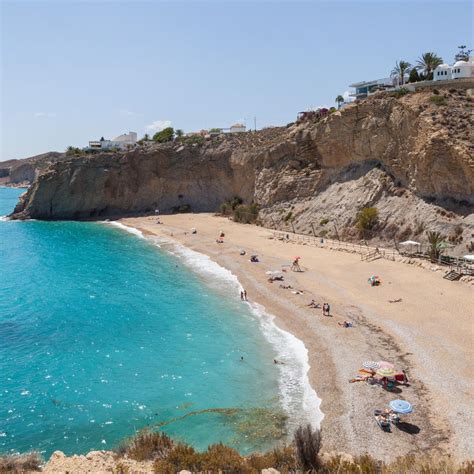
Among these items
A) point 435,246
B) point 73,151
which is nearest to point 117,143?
point 73,151

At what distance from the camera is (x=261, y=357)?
23734 millimetres

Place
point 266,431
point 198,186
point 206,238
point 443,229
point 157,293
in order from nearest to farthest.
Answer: point 266,431 → point 157,293 → point 443,229 → point 206,238 → point 198,186

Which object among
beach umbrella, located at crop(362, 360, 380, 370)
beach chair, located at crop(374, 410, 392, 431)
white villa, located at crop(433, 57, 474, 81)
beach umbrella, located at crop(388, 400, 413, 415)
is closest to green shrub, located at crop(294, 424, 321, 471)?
beach chair, located at crop(374, 410, 392, 431)

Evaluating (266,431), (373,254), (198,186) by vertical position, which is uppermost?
(198,186)

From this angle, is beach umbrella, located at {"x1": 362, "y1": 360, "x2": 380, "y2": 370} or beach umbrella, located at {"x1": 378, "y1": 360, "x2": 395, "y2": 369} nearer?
beach umbrella, located at {"x1": 378, "y1": 360, "x2": 395, "y2": 369}

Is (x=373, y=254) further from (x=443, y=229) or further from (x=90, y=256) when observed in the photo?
(x=90, y=256)

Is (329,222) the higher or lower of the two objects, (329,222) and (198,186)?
the lower

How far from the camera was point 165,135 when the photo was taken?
86.3m

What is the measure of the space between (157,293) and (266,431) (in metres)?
20.4

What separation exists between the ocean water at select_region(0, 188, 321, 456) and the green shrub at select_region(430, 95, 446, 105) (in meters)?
25.5

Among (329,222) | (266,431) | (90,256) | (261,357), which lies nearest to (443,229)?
(329,222)

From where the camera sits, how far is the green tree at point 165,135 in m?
83.2

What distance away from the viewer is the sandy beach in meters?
16.4

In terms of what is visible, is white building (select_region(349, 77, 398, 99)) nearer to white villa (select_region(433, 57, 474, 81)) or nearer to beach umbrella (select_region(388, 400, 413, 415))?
white villa (select_region(433, 57, 474, 81))
